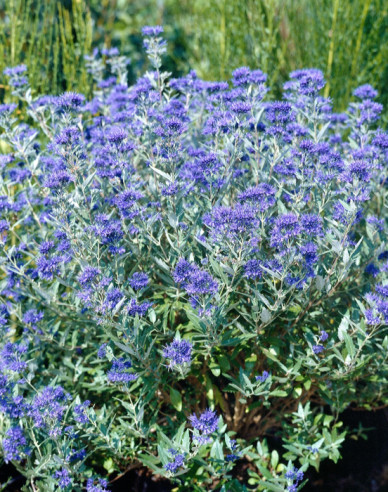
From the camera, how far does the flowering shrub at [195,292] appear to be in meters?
2.69

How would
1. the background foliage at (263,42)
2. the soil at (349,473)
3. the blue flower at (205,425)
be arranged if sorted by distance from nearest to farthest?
the blue flower at (205,425) < the soil at (349,473) < the background foliage at (263,42)

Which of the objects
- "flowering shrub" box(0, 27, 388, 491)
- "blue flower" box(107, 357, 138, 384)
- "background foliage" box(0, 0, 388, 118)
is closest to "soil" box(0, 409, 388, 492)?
"flowering shrub" box(0, 27, 388, 491)

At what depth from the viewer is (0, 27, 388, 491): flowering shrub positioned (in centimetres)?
269

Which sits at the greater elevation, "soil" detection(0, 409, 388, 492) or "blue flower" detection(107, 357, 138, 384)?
"blue flower" detection(107, 357, 138, 384)

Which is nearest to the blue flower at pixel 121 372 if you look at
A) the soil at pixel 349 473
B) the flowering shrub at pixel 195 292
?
the flowering shrub at pixel 195 292

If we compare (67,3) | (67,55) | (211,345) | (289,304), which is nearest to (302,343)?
(289,304)

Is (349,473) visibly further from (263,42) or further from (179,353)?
(263,42)

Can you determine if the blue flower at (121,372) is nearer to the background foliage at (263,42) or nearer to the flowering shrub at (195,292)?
the flowering shrub at (195,292)

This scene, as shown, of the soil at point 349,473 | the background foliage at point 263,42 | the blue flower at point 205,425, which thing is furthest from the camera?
the background foliage at point 263,42

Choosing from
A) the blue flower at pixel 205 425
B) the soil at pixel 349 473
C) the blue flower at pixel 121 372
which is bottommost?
the soil at pixel 349 473

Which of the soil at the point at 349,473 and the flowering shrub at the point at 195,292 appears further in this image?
the soil at the point at 349,473

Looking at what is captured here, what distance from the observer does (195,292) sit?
246 centimetres

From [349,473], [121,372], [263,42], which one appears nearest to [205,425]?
[121,372]

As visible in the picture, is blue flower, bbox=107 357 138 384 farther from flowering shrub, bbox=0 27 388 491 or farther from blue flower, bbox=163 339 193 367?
blue flower, bbox=163 339 193 367
